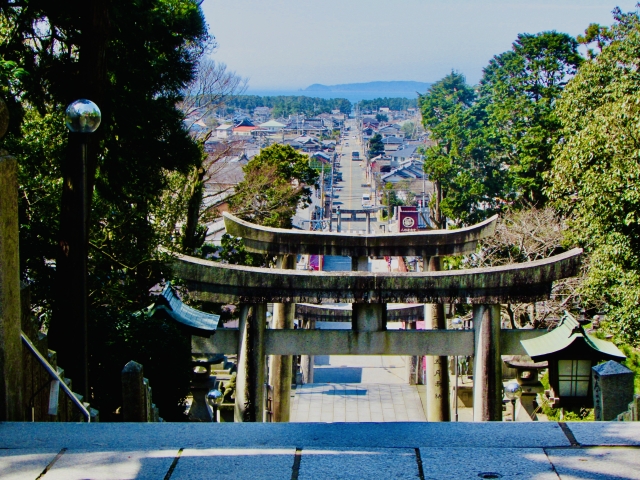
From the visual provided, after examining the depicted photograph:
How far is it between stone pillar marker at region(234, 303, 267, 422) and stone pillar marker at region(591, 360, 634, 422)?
235 inches

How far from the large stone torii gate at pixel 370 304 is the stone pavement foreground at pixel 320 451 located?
5.45 metres

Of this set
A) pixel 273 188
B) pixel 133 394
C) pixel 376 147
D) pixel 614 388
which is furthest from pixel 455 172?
pixel 376 147

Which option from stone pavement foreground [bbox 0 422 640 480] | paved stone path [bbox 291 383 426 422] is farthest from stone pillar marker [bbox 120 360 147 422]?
paved stone path [bbox 291 383 426 422]

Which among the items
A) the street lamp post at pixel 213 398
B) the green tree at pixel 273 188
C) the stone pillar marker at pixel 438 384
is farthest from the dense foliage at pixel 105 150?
the green tree at pixel 273 188

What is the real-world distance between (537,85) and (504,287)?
28.9 m

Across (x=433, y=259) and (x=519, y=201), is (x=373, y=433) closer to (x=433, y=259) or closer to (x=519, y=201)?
(x=433, y=259)

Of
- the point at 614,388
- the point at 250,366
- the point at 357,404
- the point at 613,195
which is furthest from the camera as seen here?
the point at 357,404

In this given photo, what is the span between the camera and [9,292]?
512 cm

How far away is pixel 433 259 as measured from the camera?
50.0 ft

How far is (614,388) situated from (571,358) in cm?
438

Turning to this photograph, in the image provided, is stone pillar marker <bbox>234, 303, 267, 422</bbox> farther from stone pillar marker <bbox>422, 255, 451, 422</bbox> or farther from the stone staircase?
the stone staircase

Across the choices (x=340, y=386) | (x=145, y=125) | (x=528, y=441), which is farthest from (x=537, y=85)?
(x=528, y=441)

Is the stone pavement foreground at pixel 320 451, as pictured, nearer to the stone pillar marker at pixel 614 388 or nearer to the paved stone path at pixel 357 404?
the stone pillar marker at pixel 614 388

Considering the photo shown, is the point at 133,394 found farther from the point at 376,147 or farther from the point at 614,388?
the point at 376,147
